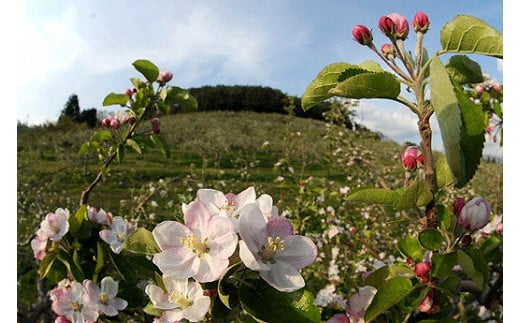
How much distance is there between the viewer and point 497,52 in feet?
2.27

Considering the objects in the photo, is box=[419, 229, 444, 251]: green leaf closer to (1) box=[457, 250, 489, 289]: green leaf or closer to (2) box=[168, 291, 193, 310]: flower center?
(1) box=[457, 250, 489, 289]: green leaf

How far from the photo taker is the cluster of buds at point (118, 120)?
173 centimetres

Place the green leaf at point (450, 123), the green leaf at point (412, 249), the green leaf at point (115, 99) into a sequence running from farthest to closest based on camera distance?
1. the green leaf at point (115, 99)
2. the green leaf at point (412, 249)
3. the green leaf at point (450, 123)

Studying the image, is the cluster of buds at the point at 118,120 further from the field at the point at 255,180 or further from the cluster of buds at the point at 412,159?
the cluster of buds at the point at 412,159

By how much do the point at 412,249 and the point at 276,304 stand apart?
1.04 ft

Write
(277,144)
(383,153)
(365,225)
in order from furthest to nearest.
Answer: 1. (277,144)
2. (383,153)
3. (365,225)

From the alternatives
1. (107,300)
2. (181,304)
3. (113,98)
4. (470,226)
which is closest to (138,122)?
(113,98)

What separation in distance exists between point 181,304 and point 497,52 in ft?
1.88

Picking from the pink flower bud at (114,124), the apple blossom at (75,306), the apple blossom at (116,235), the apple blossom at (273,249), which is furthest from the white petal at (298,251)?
the pink flower bud at (114,124)

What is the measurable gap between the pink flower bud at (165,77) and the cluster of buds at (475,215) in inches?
49.1

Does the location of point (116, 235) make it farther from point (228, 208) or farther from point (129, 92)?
point (129, 92)

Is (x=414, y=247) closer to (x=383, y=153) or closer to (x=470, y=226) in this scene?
(x=470, y=226)

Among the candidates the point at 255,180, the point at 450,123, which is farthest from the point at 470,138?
the point at 255,180

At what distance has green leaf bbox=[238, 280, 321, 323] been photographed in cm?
64
